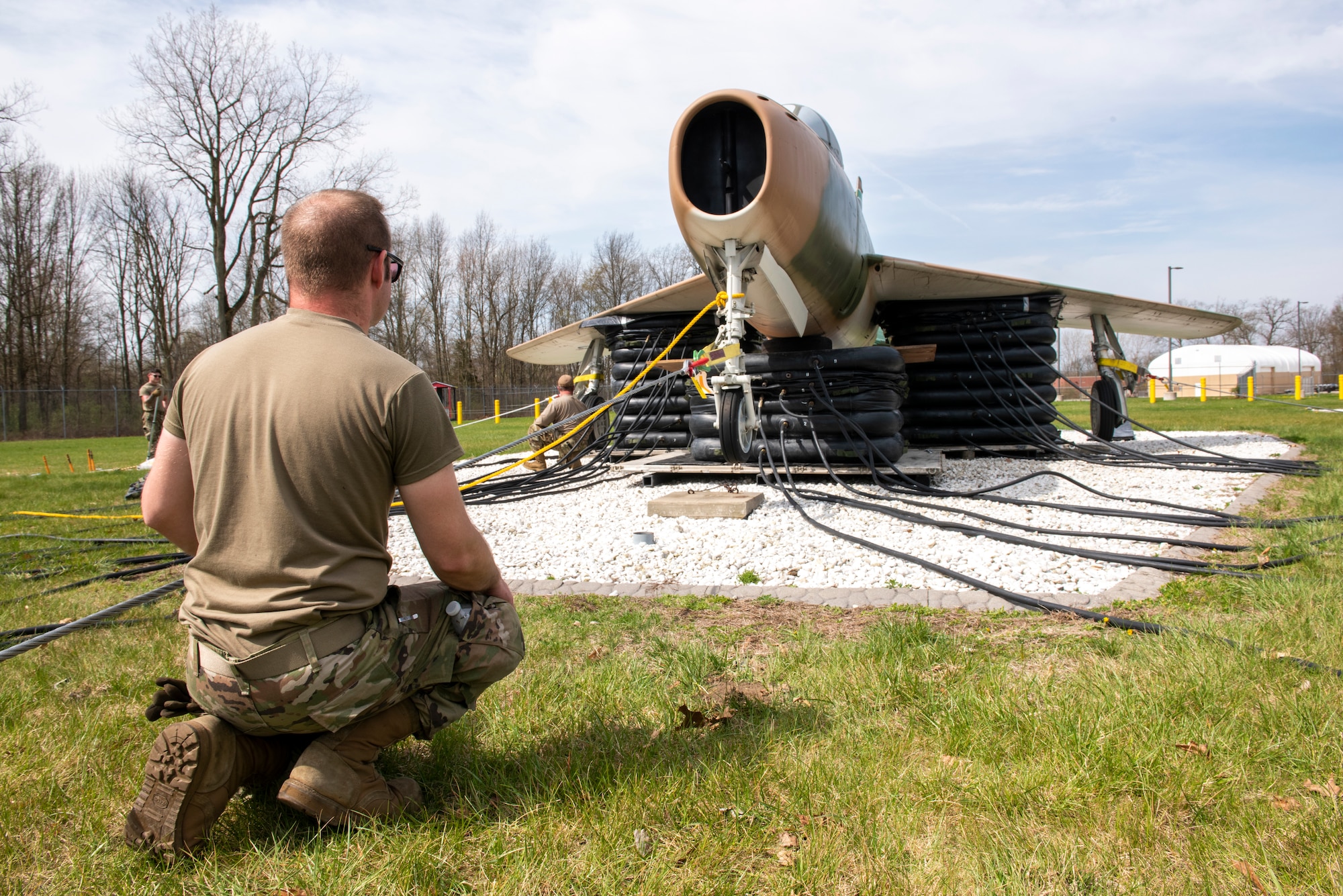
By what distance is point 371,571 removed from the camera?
5.93 ft

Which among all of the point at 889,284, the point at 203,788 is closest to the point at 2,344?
the point at 889,284

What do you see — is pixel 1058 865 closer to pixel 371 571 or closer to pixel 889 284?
pixel 371 571

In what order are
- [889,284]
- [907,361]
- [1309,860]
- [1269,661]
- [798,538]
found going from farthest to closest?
1. [889,284]
2. [907,361]
3. [798,538]
4. [1269,661]
5. [1309,860]

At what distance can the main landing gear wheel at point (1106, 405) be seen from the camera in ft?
35.4

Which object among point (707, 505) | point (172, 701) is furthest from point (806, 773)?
point (707, 505)

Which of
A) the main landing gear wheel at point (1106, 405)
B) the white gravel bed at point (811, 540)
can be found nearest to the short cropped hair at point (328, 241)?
the white gravel bed at point (811, 540)

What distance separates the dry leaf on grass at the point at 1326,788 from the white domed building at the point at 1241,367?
177ft

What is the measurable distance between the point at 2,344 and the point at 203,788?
42233 millimetres

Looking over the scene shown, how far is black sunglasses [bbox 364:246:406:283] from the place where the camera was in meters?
1.95

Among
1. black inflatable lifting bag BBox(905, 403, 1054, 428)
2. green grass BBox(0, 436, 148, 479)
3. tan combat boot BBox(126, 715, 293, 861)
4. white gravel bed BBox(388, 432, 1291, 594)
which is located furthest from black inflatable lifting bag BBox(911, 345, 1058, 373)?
green grass BBox(0, 436, 148, 479)

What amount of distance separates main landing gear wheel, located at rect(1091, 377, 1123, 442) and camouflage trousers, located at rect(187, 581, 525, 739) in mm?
10708

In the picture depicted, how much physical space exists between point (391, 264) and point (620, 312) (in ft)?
29.5

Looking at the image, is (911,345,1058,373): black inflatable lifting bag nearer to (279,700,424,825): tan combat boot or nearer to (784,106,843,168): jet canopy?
(784,106,843,168): jet canopy

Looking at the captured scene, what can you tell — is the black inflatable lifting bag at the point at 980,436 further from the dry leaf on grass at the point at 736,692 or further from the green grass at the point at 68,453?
the green grass at the point at 68,453
